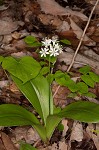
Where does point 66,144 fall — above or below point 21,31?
below

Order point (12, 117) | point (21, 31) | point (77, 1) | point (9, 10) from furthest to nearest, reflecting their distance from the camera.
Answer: point (77, 1) → point (9, 10) → point (21, 31) → point (12, 117)

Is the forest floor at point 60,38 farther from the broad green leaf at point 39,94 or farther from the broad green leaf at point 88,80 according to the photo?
the broad green leaf at point 88,80

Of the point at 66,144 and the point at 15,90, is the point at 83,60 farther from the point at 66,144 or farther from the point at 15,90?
the point at 66,144

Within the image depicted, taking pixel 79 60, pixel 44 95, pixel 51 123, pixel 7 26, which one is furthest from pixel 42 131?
pixel 7 26

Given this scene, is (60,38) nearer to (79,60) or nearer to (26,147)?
(79,60)

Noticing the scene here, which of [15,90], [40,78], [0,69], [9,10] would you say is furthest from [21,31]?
[40,78]

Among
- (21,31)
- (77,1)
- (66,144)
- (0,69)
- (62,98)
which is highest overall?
(77,1)
